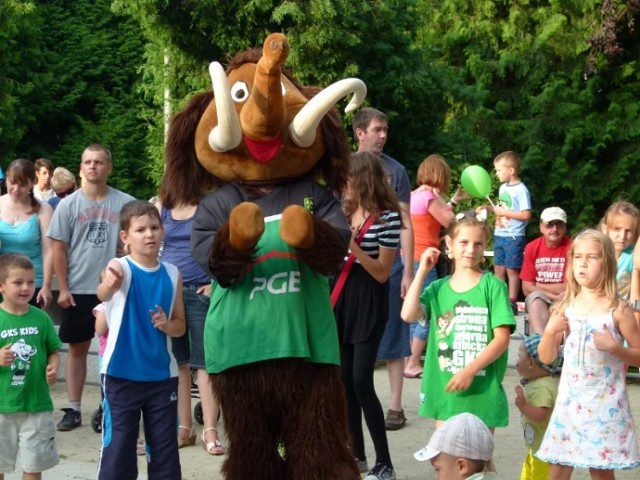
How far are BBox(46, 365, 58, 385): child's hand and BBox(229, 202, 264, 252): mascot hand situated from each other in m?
1.68

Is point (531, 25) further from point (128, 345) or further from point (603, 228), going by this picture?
point (128, 345)

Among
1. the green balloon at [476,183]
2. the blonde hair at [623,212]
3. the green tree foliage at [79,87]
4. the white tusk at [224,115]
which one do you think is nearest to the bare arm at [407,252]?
the blonde hair at [623,212]

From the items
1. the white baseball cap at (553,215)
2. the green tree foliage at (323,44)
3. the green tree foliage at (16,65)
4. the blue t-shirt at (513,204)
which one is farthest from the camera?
the green tree foliage at (16,65)

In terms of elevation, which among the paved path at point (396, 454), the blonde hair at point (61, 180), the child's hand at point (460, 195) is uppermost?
the blonde hair at point (61, 180)

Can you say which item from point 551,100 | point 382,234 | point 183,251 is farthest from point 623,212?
point 551,100

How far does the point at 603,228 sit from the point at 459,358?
2234 mm

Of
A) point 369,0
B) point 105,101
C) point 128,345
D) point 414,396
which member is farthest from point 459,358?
point 105,101

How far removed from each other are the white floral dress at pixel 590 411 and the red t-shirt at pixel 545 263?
12.9 feet

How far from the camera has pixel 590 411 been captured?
5.12m

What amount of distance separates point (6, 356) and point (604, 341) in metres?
2.95

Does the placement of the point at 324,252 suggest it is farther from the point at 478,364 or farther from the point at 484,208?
the point at 484,208

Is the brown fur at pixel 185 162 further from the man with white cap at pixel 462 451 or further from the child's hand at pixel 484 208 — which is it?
the child's hand at pixel 484 208

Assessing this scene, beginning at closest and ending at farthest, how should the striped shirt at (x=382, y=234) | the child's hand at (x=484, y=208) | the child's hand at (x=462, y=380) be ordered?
the child's hand at (x=462, y=380) < the striped shirt at (x=382, y=234) < the child's hand at (x=484, y=208)

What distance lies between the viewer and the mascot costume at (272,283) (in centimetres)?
475
